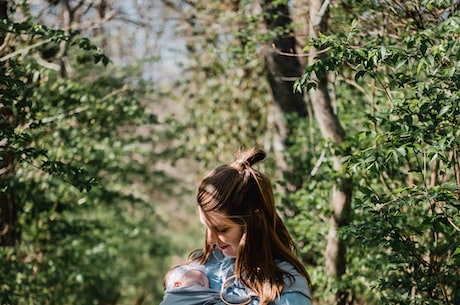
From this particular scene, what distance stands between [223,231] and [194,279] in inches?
8.9

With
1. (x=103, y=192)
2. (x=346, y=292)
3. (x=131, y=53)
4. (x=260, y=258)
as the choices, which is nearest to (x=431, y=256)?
(x=346, y=292)

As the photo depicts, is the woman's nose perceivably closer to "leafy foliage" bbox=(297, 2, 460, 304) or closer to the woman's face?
the woman's face

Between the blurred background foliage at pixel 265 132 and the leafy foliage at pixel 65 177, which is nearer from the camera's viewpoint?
the blurred background foliage at pixel 265 132

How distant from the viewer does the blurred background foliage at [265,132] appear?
3086 mm

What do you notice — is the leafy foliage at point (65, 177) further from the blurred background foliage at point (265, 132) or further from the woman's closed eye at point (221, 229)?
the woman's closed eye at point (221, 229)

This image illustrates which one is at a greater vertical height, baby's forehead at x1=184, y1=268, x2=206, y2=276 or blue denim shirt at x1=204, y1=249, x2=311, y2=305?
baby's forehead at x1=184, y1=268, x2=206, y2=276

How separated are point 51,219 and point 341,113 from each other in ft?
10.3

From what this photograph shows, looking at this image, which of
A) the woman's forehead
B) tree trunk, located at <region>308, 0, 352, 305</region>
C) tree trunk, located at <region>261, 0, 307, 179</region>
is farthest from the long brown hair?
tree trunk, located at <region>261, 0, 307, 179</region>

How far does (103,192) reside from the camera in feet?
21.9

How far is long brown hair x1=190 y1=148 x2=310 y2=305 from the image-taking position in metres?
2.56

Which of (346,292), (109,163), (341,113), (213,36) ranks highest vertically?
(213,36)

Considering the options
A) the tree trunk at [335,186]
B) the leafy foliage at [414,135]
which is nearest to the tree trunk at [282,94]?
the tree trunk at [335,186]

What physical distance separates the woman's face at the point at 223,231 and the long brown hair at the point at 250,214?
3 centimetres

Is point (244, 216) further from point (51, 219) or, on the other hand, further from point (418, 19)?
point (51, 219)
